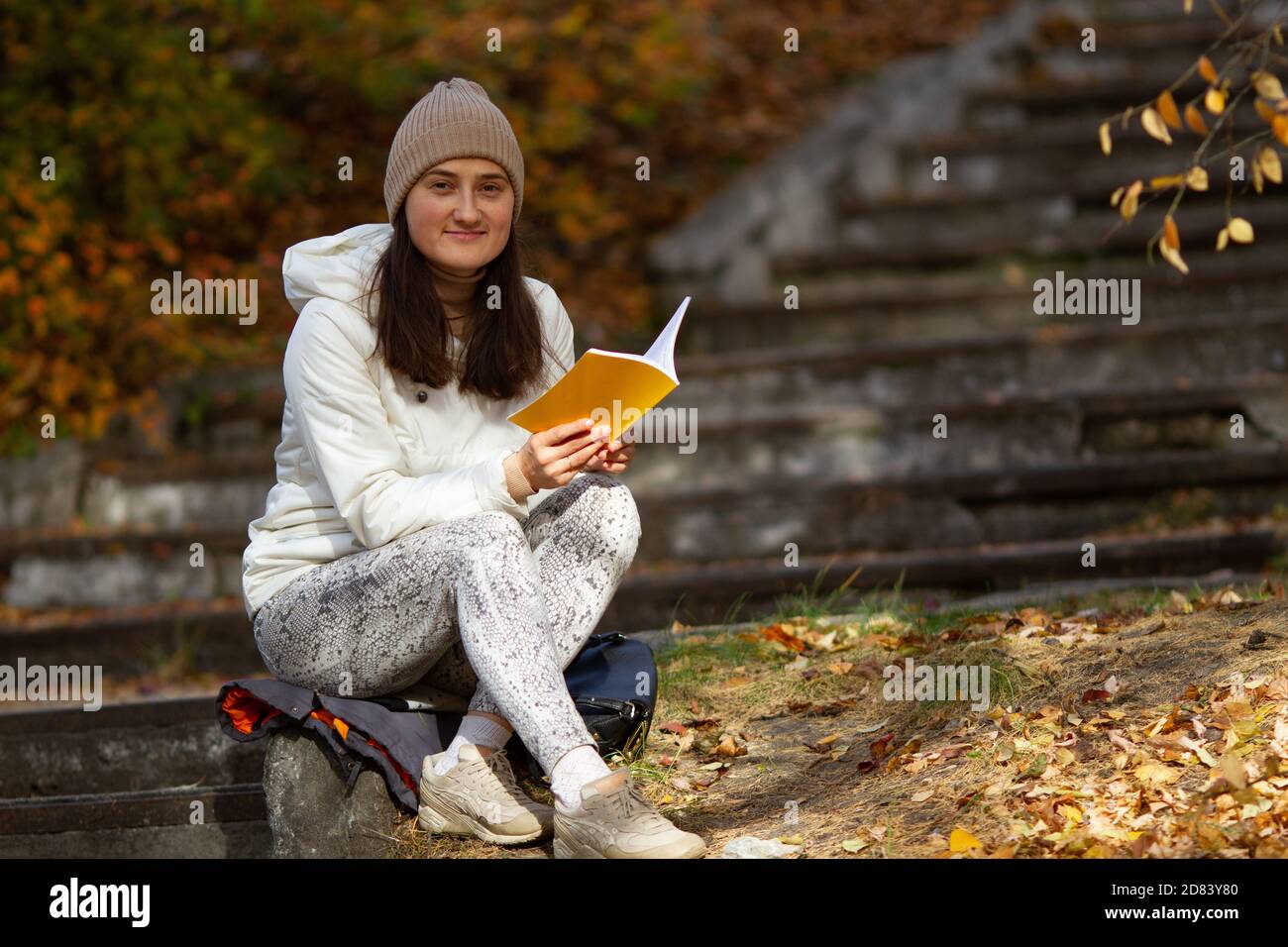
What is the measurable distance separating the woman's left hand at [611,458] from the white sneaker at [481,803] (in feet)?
2.30

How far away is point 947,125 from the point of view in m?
9.02

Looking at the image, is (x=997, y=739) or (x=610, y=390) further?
(x=997, y=739)

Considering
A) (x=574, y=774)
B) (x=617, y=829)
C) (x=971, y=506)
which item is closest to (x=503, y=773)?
(x=574, y=774)

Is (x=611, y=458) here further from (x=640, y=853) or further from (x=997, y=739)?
(x=997, y=739)

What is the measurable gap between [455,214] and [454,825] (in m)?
1.42

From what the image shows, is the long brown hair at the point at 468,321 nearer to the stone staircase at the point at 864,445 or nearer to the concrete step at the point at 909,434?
the stone staircase at the point at 864,445

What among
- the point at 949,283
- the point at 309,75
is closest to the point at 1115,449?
the point at 949,283

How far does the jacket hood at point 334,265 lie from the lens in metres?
3.75

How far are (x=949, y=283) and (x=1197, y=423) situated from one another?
185cm

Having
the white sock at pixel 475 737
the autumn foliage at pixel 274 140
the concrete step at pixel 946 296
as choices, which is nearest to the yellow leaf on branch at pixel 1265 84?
the white sock at pixel 475 737

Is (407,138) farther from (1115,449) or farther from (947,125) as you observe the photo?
(947,125)

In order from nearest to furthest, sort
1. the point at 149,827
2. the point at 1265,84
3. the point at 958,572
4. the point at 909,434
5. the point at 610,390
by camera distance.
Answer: the point at 1265,84, the point at 610,390, the point at 149,827, the point at 958,572, the point at 909,434

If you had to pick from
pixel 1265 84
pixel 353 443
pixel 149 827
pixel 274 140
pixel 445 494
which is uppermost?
pixel 274 140

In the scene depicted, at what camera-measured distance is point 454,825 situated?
3.64 meters
